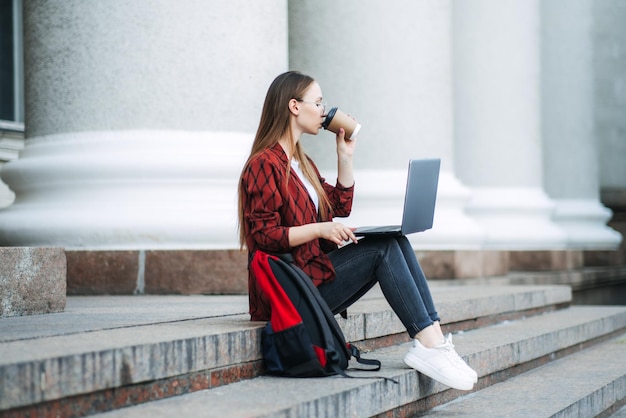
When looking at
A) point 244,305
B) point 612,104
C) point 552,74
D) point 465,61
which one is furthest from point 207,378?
point 612,104

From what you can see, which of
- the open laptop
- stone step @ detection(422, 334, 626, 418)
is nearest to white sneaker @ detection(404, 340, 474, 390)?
stone step @ detection(422, 334, 626, 418)

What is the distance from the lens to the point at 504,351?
6.44 metres

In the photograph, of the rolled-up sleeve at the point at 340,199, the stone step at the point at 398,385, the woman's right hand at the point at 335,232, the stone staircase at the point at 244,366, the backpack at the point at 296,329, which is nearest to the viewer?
the stone staircase at the point at 244,366

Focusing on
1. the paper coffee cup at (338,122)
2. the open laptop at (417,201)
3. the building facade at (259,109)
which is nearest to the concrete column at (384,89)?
the building facade at (259,109)

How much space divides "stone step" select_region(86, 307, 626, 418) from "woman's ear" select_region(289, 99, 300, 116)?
1.34 metres

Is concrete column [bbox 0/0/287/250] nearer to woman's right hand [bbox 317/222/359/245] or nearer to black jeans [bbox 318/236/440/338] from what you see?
black jeans [bbox 318/236/440/338]

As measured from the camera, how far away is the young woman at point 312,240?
5012mm

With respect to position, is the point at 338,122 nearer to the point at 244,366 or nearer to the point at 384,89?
the point at 244,366

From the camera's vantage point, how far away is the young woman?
501 cm

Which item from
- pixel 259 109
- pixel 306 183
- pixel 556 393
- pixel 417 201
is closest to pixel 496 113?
pixel 259 109

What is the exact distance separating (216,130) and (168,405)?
4.08 metres

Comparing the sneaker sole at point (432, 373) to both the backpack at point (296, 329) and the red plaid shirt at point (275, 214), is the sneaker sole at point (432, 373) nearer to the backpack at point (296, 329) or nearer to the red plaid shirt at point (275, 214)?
the backpack at point (296, 329)

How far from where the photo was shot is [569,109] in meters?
15.5

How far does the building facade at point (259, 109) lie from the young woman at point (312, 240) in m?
2.48
